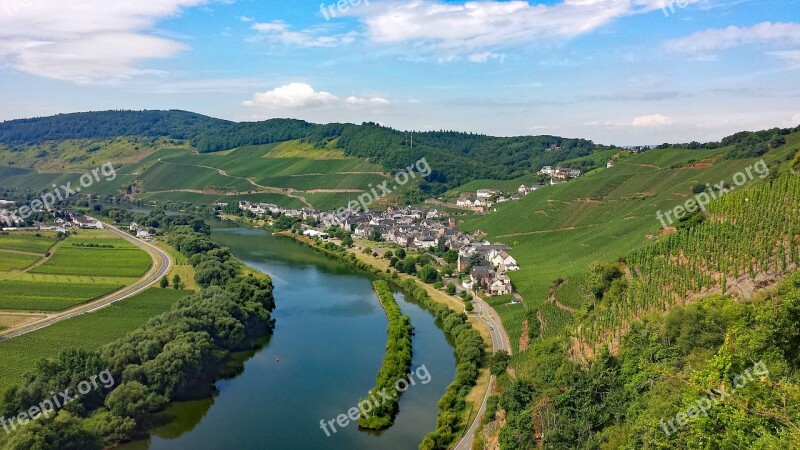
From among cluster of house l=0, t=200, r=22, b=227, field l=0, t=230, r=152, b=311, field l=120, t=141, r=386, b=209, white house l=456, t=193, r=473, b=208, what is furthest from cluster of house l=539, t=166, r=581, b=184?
cluster of house l=0, t=200, r=22, b=227

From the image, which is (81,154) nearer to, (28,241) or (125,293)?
(28,241)

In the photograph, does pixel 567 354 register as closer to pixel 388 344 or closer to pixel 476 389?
pixel 476 389

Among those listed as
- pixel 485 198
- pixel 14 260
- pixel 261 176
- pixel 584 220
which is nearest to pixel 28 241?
pixel 14 260

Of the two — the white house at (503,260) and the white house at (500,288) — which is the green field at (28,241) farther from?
the white house at (503,260)

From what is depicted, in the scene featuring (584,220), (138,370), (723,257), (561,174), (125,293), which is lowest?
(138,370)

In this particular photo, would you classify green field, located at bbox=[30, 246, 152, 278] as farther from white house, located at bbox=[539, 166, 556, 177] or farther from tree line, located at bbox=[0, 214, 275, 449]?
white house, located at bbox=[539, 166, 556, 177]

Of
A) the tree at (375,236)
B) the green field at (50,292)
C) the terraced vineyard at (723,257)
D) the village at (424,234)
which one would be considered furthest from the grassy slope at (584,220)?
the green field at (50,292)

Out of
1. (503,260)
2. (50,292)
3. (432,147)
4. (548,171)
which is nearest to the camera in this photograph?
(50,292)
